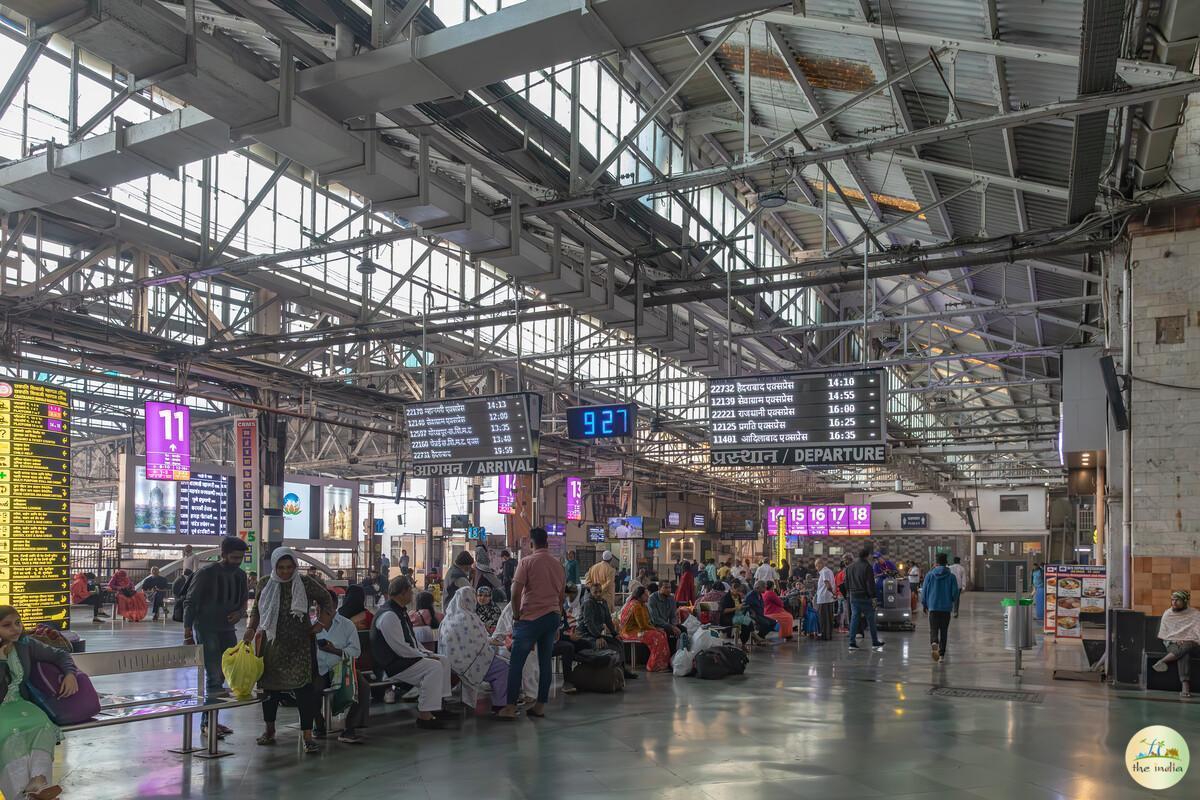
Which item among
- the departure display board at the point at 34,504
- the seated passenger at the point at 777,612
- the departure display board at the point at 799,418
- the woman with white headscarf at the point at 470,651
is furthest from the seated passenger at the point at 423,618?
the seated passenger at the point at 777,612

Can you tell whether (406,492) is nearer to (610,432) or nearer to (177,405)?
(177,405)

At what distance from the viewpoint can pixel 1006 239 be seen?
13188mm

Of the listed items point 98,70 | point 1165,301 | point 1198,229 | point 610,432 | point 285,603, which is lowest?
point 285,603

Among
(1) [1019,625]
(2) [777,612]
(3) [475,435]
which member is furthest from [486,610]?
(2) [777,612]

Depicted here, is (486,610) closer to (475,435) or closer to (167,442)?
(475,435)

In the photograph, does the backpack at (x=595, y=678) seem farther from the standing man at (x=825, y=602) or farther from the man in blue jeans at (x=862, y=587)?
the standing man at (x=825, y=602)

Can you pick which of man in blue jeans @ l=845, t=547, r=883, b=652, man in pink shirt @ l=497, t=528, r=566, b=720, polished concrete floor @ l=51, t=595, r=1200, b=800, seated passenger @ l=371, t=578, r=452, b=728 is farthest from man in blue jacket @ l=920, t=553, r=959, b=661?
seated passenger @ l=371, t=578, r=452, b=728

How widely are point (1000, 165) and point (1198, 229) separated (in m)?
2.39

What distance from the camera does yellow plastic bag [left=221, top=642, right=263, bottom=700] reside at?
7.66 meters

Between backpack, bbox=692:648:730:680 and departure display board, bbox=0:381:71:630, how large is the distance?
8.35 m

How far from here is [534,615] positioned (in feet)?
31.1

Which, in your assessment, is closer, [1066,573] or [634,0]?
[634,0]

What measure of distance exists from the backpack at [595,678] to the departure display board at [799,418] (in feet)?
10.5

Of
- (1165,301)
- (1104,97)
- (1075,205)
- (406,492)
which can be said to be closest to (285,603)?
(1104,97)
